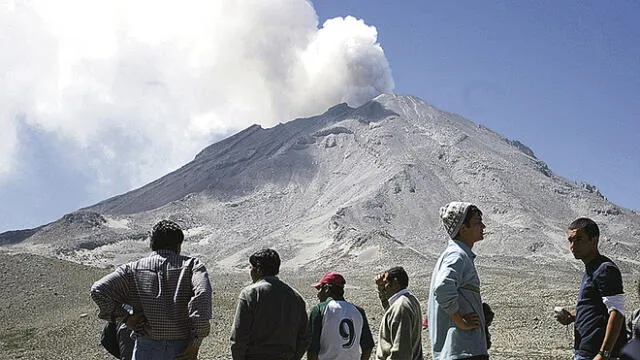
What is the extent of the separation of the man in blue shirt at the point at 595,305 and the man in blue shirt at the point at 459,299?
743 millimetres

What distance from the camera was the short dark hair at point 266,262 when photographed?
5.61 metres

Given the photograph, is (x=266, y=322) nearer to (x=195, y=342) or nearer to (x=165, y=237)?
(x=195, y=342)

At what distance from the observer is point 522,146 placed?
149 metres

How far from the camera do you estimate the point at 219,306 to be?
33.9 meters

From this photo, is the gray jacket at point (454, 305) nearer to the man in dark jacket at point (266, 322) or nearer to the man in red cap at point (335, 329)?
the man in dark jacket at point (266, 322)

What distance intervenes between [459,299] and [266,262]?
5.11 feet

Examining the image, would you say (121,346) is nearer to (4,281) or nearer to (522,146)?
(4,281)

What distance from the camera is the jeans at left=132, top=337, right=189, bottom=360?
4852mm

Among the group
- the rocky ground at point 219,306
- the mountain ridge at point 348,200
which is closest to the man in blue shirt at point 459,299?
the rocky ground at point 219,306

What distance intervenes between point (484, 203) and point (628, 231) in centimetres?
1710

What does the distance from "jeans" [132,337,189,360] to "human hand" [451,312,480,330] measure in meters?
1.77

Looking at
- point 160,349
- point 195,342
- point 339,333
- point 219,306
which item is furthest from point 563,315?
point 219,306

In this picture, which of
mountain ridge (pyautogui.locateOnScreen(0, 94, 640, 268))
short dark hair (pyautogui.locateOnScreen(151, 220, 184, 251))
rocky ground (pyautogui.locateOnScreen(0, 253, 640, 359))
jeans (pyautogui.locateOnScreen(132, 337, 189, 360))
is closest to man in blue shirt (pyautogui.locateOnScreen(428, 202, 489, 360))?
jeans (pyautogui.locateOnScreen(132, 337, 189, 360))

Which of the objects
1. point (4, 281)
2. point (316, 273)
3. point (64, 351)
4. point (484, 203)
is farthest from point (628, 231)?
point (64, 351)
